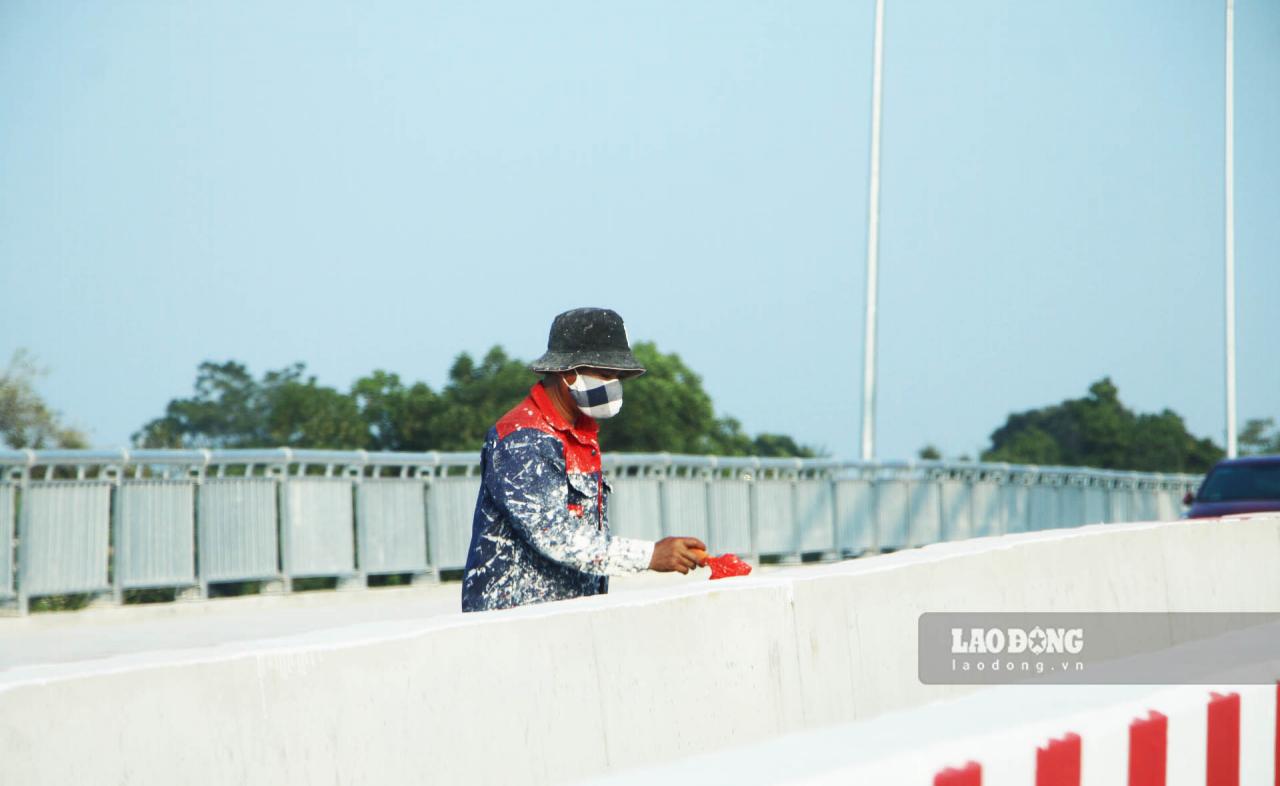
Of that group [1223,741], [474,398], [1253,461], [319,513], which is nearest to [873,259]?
[1253,461]

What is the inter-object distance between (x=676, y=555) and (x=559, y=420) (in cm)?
59

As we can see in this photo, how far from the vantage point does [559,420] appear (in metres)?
5.78

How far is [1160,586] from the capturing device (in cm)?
991

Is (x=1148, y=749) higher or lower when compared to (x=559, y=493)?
lower

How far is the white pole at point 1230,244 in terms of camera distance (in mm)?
53812

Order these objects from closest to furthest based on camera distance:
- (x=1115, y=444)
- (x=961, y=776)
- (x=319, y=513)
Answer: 1. (x=961, y=776)
2. (x=319, y=513)
3. (x=1115, y=444)

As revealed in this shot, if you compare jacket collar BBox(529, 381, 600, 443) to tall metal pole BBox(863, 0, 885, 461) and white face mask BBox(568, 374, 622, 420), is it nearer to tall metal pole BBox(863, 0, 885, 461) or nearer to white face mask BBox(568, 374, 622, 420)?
white face mask BBox(568, 374, 622, 420)

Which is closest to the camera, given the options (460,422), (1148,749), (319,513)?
(1148,749)

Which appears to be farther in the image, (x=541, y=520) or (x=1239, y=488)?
(x=1239, y=488)

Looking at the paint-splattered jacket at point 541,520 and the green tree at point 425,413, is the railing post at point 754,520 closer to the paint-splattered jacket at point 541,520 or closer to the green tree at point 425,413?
the green tree at point 425,413

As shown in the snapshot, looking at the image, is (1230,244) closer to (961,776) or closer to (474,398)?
(474,398)

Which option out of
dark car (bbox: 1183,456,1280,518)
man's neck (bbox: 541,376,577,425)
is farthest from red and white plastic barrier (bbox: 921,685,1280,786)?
dark car (bbox: 1183,456,1280,518)

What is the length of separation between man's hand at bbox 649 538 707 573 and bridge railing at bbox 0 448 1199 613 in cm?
1230

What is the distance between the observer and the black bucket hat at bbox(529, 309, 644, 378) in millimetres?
5805
